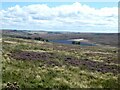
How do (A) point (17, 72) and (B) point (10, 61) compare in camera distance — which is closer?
(A) point (17, 72)

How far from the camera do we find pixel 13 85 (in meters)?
19.8

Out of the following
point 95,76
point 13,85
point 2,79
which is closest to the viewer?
point 13,85

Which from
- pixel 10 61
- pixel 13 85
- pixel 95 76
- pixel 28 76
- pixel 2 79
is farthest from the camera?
pixel 10 61

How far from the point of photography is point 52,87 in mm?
20641

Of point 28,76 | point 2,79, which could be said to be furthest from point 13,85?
point 28,76

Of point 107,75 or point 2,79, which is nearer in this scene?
point 2,79

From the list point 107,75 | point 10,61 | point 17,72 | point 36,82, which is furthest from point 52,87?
point 10,61

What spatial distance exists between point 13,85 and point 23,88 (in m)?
0.78

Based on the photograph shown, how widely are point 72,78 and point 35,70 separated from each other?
4.35m

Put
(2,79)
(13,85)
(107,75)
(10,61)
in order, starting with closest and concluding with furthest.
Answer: (13,85) → (2,79) → (107,75) → (10,61)

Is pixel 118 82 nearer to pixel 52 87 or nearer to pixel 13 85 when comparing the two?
pixel 52 87

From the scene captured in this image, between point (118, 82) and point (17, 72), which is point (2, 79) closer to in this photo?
point (17, 72)

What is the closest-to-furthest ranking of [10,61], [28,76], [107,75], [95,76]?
[28,76] < [95,76] < [107,75] < [10,61]

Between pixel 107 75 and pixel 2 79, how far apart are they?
11.6 meters
